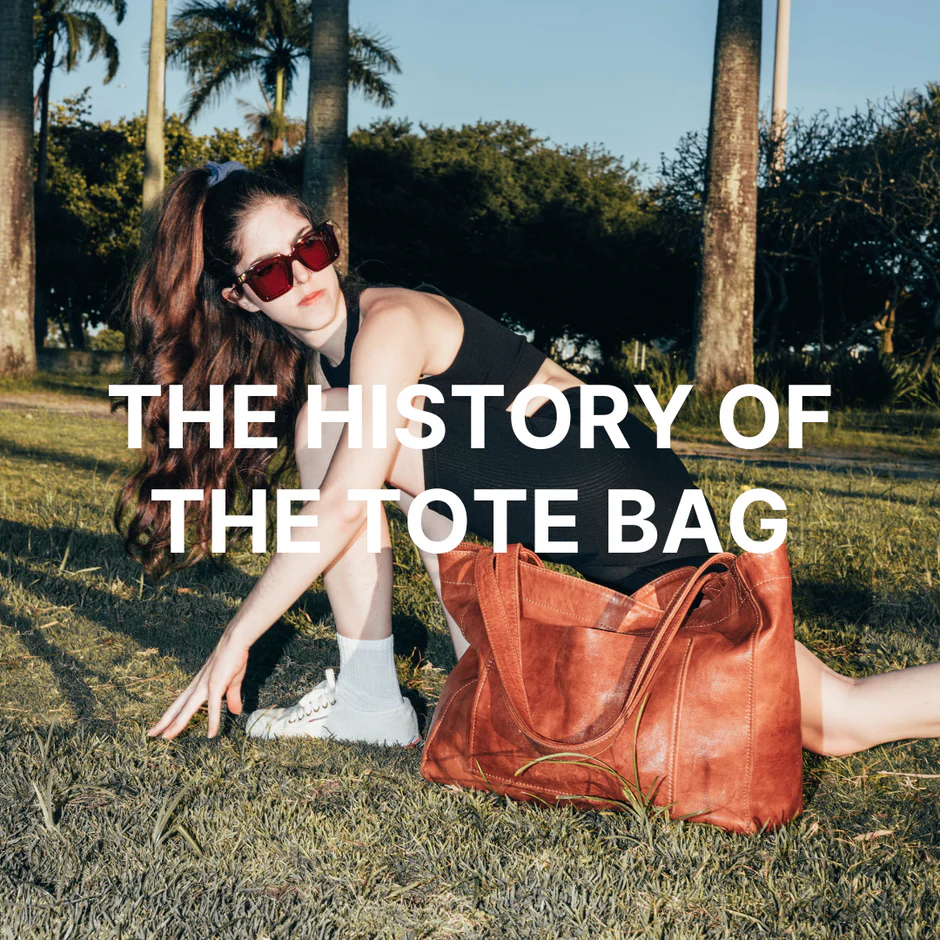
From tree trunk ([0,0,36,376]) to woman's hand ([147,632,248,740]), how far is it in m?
15.0

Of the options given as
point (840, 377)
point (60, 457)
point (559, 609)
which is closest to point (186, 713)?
point (559, 609)

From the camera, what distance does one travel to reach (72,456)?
7512 mm

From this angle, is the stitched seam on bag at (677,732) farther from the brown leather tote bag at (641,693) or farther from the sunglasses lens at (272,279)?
the sunglasses lens at (272,279)

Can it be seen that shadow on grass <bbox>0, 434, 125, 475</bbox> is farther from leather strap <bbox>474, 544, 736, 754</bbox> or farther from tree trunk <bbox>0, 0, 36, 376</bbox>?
tree trunk <bbox>0, 0, 36, 376</bbox>

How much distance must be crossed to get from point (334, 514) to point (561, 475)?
1.85ft

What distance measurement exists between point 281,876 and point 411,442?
1.06m

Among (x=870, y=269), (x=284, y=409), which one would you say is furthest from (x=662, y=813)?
(x=870, y=269)

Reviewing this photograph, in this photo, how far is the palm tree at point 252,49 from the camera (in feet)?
98.8

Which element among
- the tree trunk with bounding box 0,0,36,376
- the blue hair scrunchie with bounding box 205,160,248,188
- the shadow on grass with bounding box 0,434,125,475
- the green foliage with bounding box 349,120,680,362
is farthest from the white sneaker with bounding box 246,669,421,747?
the green foliage with bounding box 349,120,680,362

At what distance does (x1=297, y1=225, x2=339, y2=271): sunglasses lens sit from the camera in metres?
2.52

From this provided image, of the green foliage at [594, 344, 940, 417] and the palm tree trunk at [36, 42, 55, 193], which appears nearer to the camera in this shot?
the green foliage at [594, 344, 940, 417]

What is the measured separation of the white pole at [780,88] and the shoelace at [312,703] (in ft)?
60.1

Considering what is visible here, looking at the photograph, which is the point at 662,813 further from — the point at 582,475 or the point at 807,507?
the point at 807,507

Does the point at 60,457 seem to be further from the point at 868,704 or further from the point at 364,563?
the point at 868,704
